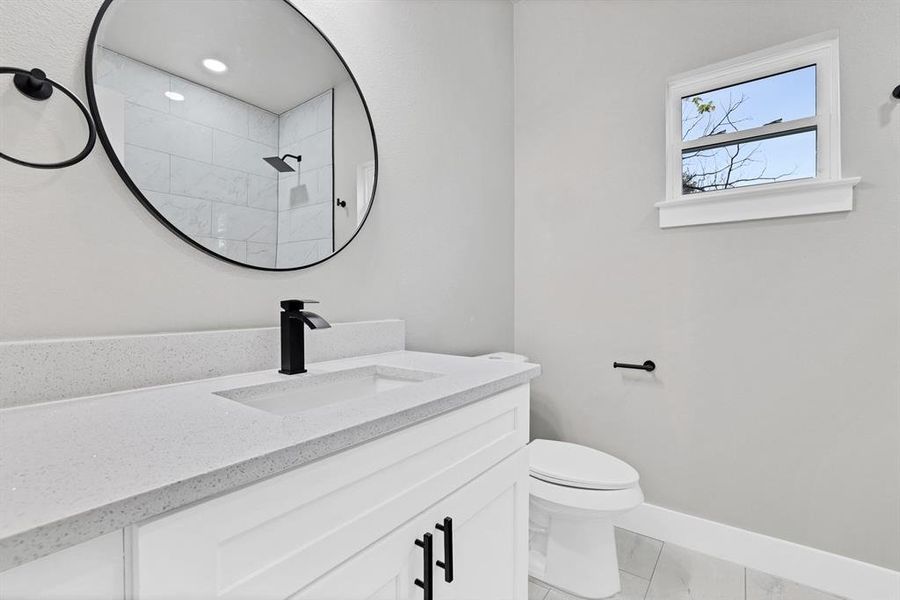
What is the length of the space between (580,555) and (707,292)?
1.17 metres

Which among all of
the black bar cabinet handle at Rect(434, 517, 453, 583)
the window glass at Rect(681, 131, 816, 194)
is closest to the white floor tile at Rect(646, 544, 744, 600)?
the black bar cabinet handle at Rect(434, 517, 453, 583)

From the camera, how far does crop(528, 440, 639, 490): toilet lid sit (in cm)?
142

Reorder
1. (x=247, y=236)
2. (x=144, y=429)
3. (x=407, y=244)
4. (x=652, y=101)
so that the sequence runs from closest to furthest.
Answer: (x=144, y=429) < (x=247, y=236) < (x=407, y=244) < (x=652, y=101)

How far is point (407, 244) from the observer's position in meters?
1.60

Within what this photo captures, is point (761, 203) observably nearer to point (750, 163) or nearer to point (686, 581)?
point (750, 163)

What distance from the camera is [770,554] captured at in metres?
1.59

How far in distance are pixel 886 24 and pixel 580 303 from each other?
144cm

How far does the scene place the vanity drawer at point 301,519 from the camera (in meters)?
0.44

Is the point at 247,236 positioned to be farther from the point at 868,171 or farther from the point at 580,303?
the point at 868,171

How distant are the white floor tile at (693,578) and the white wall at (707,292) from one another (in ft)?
0.60

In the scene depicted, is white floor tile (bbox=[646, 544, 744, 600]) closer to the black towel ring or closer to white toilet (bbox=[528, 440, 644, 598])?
white toilet (bbox=[528, 440, 644, 598])

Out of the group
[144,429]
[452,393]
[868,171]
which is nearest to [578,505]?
[452,393]

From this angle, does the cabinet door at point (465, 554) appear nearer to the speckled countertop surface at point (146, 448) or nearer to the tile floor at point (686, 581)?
the speckled countertop surface at point (146, 448)

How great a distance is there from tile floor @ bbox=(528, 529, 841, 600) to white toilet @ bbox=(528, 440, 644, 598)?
61 mm
